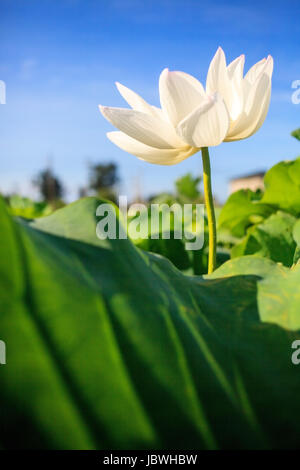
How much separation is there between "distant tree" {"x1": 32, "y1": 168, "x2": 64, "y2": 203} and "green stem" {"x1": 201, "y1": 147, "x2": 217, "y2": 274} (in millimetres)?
26191

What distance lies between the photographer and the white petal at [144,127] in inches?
21.9

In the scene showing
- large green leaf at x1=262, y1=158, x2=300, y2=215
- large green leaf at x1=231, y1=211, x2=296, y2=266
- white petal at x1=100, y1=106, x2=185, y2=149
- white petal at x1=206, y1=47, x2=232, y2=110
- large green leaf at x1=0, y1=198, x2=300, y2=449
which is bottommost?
large green leaf at x1=0, y1=198, x2=300, y2=449

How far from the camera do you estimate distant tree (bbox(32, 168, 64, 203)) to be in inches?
Result: 1044

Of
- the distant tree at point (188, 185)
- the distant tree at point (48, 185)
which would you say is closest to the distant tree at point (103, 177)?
the distant tree at point (48, 185)

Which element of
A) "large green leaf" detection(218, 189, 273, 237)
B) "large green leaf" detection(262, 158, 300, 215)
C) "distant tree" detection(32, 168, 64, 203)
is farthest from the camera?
"distant tree" detection(32, 168, 64, 203)

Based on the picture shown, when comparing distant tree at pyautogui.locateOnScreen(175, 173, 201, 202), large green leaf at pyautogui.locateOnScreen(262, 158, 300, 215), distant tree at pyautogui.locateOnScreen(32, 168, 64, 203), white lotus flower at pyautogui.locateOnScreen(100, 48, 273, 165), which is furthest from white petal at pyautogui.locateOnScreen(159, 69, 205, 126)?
distant tree at pyautogui.locateOnScreen(32, 168, 64, 203)

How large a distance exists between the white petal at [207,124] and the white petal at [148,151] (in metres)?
0.04

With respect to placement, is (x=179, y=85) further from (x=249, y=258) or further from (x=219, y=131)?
(x=249, y=258)

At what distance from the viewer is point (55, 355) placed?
24 centimetres

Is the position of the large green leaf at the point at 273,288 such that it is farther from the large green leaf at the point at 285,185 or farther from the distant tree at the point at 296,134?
the large green leaf at the point at 285,185

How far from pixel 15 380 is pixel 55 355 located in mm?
24

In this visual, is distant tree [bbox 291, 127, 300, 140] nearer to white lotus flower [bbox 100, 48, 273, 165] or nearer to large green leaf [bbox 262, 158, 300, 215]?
large green leaf [bbox 262, 158, 300, 215]

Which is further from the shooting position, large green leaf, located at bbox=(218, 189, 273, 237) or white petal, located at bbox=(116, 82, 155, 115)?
large green leaf, located at bbox=(218, 189, 273, 237)

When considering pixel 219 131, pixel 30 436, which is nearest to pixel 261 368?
pixel 30 436
